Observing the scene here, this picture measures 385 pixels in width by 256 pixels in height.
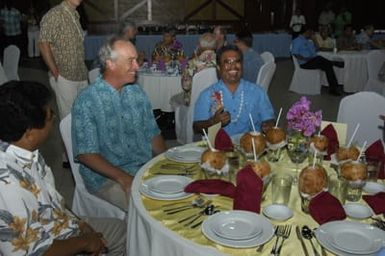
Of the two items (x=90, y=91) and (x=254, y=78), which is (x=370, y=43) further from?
(x=90, y=91)

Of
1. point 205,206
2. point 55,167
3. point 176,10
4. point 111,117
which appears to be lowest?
point 55,167

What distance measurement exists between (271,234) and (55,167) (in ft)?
10.7

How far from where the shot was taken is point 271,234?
4.98 ft

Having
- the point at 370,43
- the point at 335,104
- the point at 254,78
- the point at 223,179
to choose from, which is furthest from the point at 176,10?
the point at 223,179

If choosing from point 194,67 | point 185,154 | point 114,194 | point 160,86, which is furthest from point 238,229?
point 160,86

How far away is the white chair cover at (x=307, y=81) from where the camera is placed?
25.8 feet

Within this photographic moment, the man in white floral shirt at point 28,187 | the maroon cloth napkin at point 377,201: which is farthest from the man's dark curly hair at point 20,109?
the maroon cloth napkin at point 377,201

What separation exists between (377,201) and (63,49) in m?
3.00

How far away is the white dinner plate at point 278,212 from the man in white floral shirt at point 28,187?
73 centimetres

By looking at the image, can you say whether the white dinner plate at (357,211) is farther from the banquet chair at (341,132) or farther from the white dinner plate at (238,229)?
the banquet chair at (341,132)

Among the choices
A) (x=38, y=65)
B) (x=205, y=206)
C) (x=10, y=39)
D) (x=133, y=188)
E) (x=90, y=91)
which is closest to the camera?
(x=205, y=206)

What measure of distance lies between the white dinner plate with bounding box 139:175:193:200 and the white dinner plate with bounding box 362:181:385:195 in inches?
29.1

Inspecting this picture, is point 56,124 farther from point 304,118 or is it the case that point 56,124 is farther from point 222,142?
point 304,118

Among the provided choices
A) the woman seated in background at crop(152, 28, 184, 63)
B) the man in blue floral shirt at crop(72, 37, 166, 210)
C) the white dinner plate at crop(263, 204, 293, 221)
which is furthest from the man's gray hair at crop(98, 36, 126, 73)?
the woman seated in background at crop(152, 28, 184, 63)
